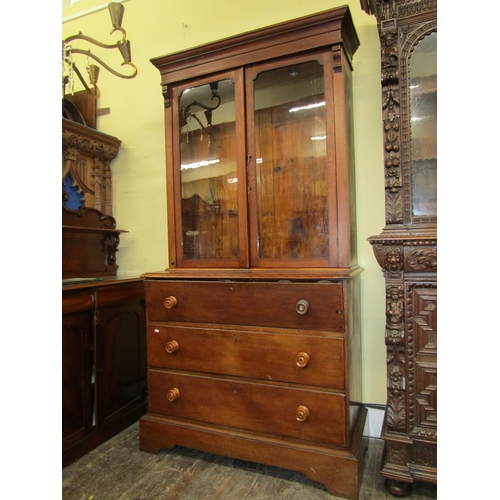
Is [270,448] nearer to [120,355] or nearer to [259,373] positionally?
[259,373]

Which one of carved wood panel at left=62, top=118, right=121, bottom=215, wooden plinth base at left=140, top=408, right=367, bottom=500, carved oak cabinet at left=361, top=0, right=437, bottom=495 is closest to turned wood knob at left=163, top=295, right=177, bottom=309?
wooden plinth base at left=140, top=408, right=367, bottom=500

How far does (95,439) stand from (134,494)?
A: 43 cm

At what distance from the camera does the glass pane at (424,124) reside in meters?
1.34

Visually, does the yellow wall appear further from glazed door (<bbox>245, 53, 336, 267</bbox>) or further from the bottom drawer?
the bottom drawer

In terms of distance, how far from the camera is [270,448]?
137 cm

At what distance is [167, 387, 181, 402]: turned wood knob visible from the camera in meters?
1.53

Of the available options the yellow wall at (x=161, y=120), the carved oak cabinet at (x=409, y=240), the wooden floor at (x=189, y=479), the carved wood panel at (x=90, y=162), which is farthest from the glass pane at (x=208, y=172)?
the wooden floor at (x=189, y=479)

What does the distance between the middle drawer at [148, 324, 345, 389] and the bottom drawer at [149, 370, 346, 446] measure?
0.05m

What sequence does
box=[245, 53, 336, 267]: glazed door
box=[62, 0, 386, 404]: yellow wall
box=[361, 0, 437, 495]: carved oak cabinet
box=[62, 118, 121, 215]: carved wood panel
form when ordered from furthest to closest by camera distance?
box=[62, 118, 121, 215]: carved wood panel, box=[62, 0, 386, 404]: yellow wall, box=[245, 53, 336, 267]: glazed door, box=[361, 0, 437, 495]: carved oak cabinet

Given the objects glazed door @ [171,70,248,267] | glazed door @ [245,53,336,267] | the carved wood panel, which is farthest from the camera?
the carved wood panel
